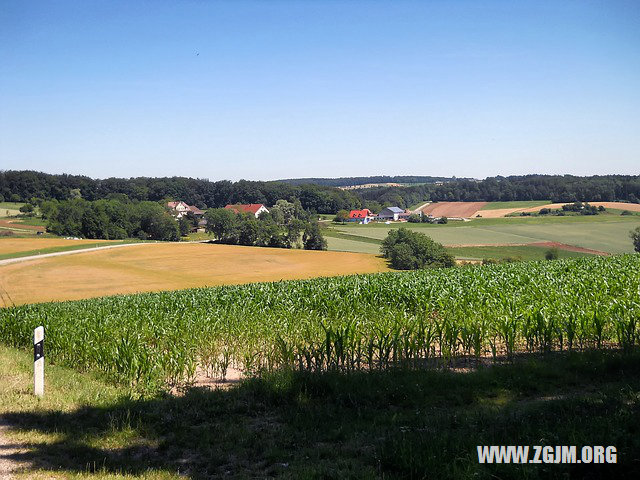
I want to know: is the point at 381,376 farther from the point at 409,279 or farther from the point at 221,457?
the point at 409,279

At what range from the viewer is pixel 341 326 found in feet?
33.9

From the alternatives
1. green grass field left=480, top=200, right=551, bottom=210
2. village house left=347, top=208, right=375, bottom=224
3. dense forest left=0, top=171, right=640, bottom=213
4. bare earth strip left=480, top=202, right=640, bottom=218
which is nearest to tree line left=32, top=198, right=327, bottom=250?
village house left=347, top=208, right=375, bottom=224

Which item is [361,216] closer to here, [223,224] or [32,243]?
[223,224]

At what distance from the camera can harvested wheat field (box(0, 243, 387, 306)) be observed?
43188 millimetres

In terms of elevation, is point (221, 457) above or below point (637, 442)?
below

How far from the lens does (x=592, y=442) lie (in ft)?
16.0

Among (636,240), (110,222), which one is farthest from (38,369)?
(110,222)

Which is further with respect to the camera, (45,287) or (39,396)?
(45,287)

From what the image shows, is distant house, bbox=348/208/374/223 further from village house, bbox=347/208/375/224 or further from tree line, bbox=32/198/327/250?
tree line, bbox=32/198/327/250

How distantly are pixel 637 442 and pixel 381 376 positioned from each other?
163 inches

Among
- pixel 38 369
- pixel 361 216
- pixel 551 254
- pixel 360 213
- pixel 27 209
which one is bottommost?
pixel 551 254

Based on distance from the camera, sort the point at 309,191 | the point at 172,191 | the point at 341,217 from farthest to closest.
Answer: the point at 172,191 < the point at 309,191 < the point at 341,217

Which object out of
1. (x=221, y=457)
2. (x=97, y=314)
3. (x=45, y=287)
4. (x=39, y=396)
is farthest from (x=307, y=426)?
(x=45, y=287)

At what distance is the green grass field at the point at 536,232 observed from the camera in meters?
67.2
